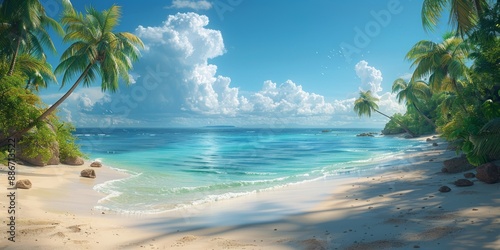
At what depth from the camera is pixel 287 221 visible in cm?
849

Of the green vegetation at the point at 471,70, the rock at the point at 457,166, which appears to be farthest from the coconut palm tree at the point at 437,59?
the rock at the point at 457,166

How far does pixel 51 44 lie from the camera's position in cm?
1847

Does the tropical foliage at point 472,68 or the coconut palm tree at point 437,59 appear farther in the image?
the coconut palm tree at point 437,59

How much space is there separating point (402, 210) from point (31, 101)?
16740 millimetres

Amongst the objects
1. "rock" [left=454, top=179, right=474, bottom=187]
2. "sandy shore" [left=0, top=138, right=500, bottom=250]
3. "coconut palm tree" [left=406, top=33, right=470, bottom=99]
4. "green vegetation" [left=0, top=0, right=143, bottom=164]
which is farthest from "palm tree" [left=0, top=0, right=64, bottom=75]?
"coconut palm tree" [left=406, top=33, right=470, bottom=99]

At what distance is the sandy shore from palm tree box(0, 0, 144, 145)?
708 centimetres

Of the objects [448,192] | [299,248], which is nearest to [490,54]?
[448,192]

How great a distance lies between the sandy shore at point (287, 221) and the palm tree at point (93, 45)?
23.2 feet

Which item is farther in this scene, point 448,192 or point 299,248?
point 448,192

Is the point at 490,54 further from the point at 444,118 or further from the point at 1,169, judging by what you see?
the point at 1,169

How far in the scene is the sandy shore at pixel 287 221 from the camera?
251 inches

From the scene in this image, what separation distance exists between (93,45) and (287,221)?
14.7 metres

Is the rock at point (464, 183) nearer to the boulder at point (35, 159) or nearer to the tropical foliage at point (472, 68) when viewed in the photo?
the tropical foliage at point (472, 68)

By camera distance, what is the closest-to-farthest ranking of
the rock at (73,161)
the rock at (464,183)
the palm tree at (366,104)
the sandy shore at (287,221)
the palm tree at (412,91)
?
the sandy shore at (287,221) < the rock at (464,183) < the rock at (73,161) < the palm tree at (412,91) < the palm tree at (366,104)
